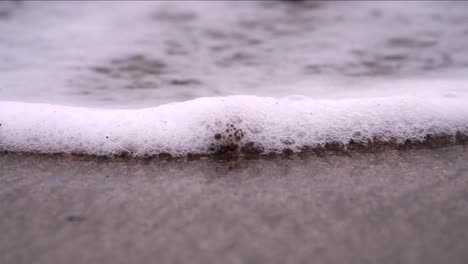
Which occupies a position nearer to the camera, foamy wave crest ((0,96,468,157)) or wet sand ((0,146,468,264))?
wet sand ((0,146,468,264))

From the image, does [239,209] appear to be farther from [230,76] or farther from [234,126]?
[230,76]

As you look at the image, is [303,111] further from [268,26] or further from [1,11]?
[1,11]

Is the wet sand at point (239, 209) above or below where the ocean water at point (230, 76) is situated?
below

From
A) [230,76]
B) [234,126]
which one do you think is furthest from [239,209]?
[230,76]

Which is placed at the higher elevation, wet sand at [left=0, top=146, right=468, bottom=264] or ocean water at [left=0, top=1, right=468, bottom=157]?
ocean water at [left=0, top=1, right=468, bottom=157]

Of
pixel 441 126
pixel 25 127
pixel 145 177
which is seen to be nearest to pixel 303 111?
pixel 441 126
